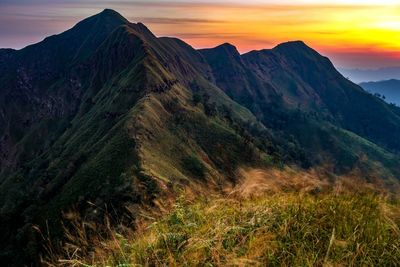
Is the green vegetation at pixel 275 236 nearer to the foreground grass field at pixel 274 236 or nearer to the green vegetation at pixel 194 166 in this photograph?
the foreground grass field at pixel 274 236

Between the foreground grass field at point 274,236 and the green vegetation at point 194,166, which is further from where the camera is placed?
the green vegetation at point 194,166

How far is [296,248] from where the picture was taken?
6.66m

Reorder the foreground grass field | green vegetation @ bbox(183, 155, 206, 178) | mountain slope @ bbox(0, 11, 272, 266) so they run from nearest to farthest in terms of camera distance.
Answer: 1. the foreground grass field
2. mountain slope @ bbox(0, 11, 272, 266)
3. green vegetation @ bbox(183, 155, 206, 178)

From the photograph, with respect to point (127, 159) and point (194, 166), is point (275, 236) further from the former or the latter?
point (194, 166)

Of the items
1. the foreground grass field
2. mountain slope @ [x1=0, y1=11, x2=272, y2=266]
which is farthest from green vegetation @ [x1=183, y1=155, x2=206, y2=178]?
the foreground grass field

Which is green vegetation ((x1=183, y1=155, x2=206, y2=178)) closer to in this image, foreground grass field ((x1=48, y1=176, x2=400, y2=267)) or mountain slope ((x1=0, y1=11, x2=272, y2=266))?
mountain slope ((x1=0, y1=11, x2=272, y2=266))

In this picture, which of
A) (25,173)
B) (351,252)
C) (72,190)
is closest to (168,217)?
(351,252)

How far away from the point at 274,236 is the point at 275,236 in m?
0.03

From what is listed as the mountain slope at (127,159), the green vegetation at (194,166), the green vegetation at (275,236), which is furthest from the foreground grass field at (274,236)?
the green vegetation at (194,166)

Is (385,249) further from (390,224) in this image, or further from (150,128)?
(150,128)

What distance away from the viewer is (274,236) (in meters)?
7.00

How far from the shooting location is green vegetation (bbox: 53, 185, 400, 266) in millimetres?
6422

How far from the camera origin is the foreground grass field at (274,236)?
21.1 feet

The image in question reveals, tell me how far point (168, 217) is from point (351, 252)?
427cm
